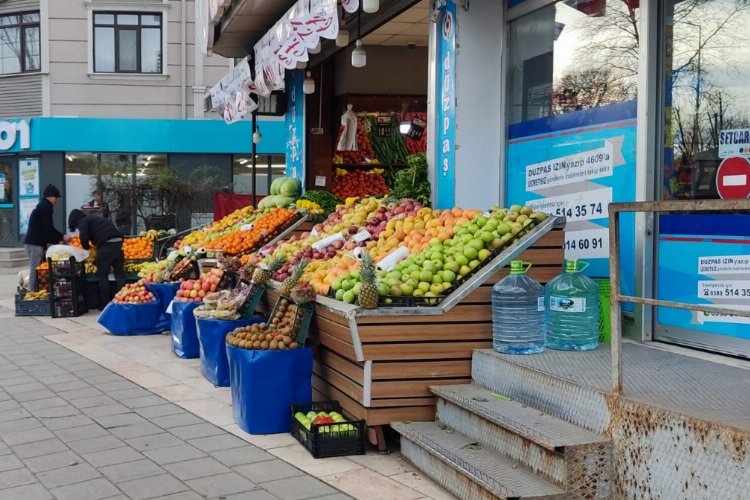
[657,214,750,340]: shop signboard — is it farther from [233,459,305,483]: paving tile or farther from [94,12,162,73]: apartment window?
[94,12,162,73]: apartment window

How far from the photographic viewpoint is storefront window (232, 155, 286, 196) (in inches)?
942

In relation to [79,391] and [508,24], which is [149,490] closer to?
[79,391]

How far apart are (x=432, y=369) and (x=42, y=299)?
9.01 m

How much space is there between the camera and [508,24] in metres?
7.73

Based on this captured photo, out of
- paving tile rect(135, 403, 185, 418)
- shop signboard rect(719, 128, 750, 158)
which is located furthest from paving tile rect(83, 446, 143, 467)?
shop signboard rect(719, 128, 750, 158)

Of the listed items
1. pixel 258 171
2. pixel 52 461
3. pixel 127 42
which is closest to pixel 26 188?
pixel 127 42

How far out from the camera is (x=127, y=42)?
2423 centimetres

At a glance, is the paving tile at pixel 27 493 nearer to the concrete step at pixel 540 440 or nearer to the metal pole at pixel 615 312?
the concrete step at pixel 540 440

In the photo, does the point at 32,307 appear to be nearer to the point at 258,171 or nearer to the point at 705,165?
the point at 705,165

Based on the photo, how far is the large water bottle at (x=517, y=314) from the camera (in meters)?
5.34

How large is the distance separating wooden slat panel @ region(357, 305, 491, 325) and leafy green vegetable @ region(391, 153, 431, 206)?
3066 mm

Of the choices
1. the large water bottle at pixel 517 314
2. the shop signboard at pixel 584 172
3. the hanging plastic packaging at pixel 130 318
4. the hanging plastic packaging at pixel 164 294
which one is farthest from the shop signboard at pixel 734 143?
the hanging plastic packaging at pixel 130 318

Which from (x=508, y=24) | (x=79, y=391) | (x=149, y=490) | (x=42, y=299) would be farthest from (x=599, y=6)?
(x=42, y=299)

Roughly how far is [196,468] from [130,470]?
42 cm
